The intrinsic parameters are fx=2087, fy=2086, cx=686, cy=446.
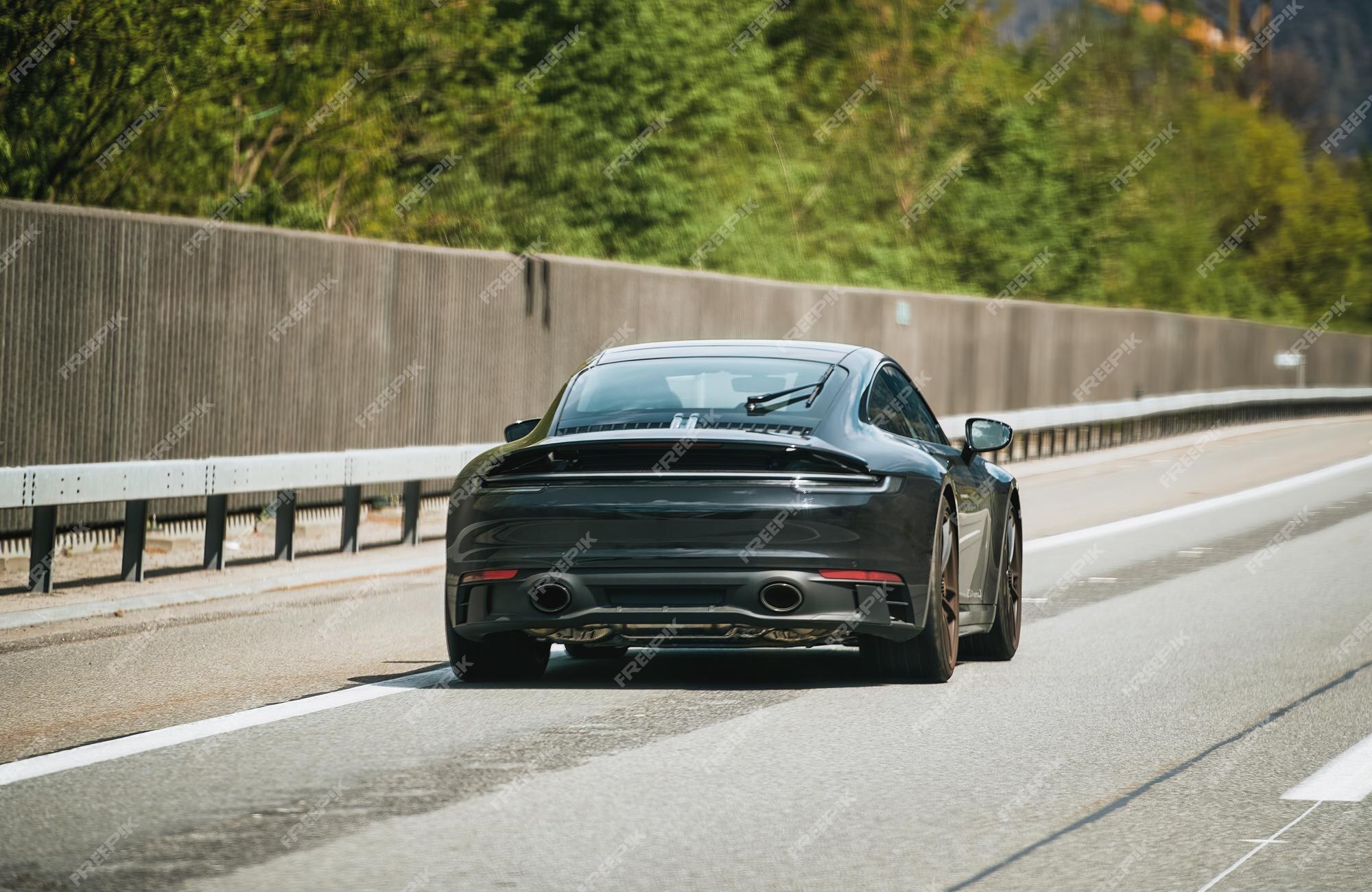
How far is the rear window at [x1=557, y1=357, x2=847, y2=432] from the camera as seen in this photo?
27.8 feet

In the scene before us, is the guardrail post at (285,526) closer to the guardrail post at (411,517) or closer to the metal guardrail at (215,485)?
the metal guardrail at (215,485)

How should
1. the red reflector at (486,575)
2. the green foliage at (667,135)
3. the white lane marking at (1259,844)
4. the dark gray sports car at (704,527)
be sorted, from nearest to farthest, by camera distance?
the white lane marking at (1259,844) → the dark gray sports car at (704,527) → the red reflector at (486,575) → the green foliage at (667,135)

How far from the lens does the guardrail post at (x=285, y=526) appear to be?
14562mm

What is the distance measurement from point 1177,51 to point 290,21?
67.1 metres

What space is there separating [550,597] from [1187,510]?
14411 millimetres

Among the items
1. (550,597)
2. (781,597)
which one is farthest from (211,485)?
(781,597)

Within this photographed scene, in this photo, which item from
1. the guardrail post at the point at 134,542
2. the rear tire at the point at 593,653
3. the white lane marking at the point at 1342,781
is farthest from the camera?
the guardrail post at the point at 134,542

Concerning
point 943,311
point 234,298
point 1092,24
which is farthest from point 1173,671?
point 1092,24

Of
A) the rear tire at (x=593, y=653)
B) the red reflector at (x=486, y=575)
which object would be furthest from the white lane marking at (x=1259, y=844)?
the rear tire at (x=593, y=653)

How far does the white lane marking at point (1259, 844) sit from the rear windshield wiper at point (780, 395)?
2.94 meters

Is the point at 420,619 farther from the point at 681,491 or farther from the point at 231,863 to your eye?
the point at 231,863

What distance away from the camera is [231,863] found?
17.6ft

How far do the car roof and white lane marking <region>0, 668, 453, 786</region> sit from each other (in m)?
1.62

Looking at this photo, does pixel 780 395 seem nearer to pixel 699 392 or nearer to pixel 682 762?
pixel 699 392
